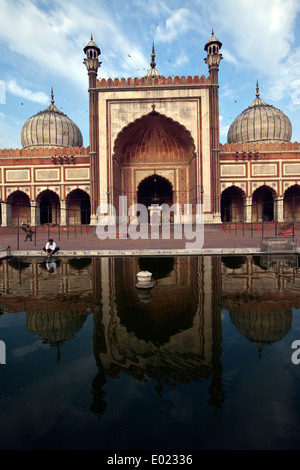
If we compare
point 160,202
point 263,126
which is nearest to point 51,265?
point 160,202

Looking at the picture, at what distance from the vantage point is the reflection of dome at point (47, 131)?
25.3 meters

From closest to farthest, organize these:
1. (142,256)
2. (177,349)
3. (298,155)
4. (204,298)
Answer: (177,349), (204,298), (142,256), (298,155)

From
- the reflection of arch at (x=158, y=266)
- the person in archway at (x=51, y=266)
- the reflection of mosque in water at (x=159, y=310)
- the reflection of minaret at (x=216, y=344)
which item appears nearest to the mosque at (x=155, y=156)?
the person in archway at (x=51, y=266)

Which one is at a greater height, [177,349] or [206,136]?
[206,136]

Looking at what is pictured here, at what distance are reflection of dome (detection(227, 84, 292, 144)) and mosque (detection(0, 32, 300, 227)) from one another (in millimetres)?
84

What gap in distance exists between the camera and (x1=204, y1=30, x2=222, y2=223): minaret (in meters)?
20.1

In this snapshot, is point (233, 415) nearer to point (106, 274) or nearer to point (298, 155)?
point (106, 274)

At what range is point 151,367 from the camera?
2592mm

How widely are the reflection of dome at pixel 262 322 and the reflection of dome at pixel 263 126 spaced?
23.9 m

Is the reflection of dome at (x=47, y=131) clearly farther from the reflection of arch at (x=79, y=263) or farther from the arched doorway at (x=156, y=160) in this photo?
the reflection of arch at (x=79, y=263)

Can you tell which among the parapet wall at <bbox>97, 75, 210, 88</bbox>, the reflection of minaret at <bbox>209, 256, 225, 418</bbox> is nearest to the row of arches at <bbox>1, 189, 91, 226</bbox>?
the parapet wall at <bbox>97, 75, 210, 88</bbox>

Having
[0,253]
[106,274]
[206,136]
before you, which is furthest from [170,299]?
[206,136]

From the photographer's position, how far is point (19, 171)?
22.3m

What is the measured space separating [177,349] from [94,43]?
912 inches
